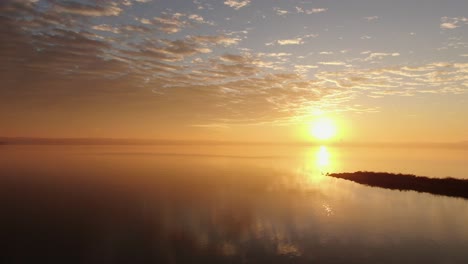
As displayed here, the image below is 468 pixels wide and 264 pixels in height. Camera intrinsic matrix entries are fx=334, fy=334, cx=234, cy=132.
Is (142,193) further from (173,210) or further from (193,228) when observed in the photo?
(193,228)

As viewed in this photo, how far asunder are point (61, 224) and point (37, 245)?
7.23 metres

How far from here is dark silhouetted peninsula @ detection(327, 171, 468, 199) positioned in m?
60.9

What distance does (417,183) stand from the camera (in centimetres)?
6944

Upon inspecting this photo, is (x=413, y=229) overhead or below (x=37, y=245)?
overhead

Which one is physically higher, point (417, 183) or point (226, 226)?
point (417, 183)

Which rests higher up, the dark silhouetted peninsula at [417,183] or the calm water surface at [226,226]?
the dark silhouetted peninsula at [417,183]

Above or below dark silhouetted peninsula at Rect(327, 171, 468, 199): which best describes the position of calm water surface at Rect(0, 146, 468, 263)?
below

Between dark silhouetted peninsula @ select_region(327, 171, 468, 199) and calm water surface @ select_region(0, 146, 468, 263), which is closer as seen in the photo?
calm water surface @ select_region(0, 146, 468, 263)

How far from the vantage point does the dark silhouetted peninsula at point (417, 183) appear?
200 ft

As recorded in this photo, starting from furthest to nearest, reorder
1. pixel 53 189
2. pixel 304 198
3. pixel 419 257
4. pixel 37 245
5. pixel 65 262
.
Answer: pixel 53 189, pixel 304 198, pixel 37 245, pixel 419 257, pixel 65 262

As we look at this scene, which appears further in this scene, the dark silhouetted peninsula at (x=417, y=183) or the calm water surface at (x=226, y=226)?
the dark silhouetted peninsula at (x=417, y=183)

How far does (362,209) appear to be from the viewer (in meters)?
46.6

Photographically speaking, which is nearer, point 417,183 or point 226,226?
point 226,226

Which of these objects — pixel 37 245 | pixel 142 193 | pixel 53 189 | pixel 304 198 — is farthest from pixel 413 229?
pixel 53 189
